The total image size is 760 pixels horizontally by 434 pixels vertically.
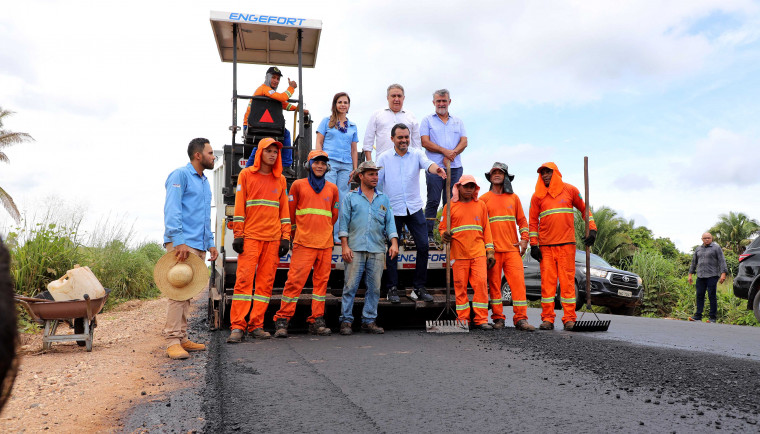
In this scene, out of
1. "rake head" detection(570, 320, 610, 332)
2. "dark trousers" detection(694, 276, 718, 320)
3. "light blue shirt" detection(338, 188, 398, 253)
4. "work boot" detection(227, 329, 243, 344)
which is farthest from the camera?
"dark trousers" detection(694, 276, 718, 320)

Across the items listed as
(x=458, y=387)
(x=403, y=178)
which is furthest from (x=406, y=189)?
(x=458, y=387)

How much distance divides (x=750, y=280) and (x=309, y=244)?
26.9ft

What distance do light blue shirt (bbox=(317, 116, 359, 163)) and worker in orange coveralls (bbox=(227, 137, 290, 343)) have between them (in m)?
1.12

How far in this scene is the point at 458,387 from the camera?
14.5 feet

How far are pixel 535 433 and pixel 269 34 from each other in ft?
22.9

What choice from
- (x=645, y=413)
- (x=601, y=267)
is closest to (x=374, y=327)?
(x=645, y=413)

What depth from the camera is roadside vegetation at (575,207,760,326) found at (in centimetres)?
1491

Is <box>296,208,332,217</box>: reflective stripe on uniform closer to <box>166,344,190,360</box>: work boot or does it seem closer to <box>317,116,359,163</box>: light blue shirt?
<box>317,116,359,163</box>: light blue shirt

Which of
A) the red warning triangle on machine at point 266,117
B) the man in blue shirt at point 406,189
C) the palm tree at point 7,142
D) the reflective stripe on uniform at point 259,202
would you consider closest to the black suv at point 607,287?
the man in blue shirt at point 406,189

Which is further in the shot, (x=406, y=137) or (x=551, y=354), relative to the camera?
(x=406, y=137)

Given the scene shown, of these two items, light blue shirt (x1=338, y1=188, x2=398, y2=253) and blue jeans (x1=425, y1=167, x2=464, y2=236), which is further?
blue jeans (x1=425, y1=167, x2=464, y2=236)

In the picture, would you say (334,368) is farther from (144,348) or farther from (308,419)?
(144,348)

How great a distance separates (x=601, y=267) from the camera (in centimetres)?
1298

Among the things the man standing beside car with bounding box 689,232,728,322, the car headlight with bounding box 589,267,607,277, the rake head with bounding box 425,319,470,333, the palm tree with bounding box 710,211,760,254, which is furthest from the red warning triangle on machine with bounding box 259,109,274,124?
the palm tree with bounding box 710,211,760,254
